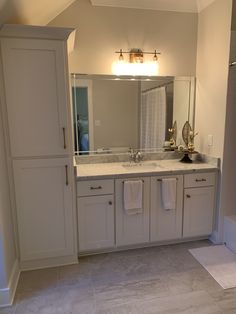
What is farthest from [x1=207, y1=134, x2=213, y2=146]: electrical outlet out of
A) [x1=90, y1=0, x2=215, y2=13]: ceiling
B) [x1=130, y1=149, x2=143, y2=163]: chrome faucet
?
[x1=90, y1=0, x2=215, y2=13]: ceiling

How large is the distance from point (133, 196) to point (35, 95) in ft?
4.31

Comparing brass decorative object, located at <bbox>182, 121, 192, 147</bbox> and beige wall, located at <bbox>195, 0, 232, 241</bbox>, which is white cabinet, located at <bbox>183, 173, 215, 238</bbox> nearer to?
beige wall, located at <bbox>195, 0, 232, 241</bbox>

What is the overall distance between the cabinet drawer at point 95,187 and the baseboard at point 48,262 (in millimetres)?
663

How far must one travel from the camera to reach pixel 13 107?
6.75 ft

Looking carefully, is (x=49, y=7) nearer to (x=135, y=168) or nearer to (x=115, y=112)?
(x=115, y=112)

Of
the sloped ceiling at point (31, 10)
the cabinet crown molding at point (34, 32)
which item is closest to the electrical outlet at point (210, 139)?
the cabinet crown molding at point (34, 32)

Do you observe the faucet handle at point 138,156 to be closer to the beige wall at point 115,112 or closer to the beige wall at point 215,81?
the beige wall at point 115,112

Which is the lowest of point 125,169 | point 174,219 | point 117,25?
point 174,219

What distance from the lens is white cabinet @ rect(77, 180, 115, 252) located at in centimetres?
240

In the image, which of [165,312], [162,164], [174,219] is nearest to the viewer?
[165,312]

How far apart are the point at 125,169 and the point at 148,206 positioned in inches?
18.0

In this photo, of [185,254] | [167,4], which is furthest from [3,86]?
[185,254]

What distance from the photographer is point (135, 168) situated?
2693 millimetres

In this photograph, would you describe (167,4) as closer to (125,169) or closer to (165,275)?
(125,169)
